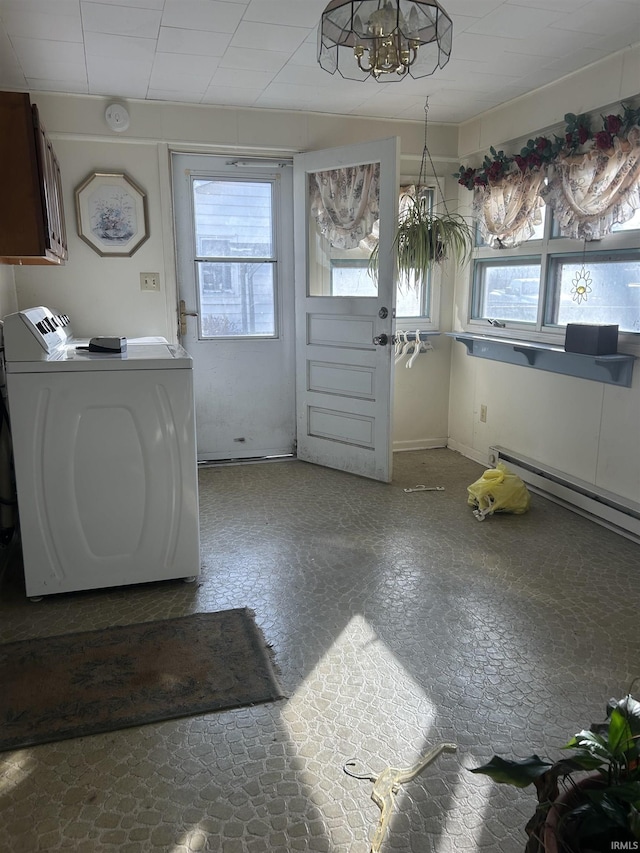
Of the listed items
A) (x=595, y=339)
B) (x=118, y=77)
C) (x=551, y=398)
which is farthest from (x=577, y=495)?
(x=118, y=77)

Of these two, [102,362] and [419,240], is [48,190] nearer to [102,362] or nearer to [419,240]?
[102,362]

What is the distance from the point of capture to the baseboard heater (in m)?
3.22

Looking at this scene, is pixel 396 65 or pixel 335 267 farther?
pixel 335 267

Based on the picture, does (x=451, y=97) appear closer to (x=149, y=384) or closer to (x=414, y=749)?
(x=149, y=384)

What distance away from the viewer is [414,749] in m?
1.79

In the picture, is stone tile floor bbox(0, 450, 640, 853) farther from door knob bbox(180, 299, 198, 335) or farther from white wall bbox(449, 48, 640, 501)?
door knob bbox(180, 299, 198, 335)

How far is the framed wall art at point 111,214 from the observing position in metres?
3.83

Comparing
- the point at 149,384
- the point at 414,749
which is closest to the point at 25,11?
the point at 149,384

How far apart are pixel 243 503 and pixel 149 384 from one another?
4.49ft

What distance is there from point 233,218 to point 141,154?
2.24ft

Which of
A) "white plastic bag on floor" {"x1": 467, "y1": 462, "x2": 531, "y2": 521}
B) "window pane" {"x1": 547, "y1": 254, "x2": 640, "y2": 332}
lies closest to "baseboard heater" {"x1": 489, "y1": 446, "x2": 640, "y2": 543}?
"white plastic bag on floor" {"x1": 467, "y1": 462, "x2": 531, "y2": 521}

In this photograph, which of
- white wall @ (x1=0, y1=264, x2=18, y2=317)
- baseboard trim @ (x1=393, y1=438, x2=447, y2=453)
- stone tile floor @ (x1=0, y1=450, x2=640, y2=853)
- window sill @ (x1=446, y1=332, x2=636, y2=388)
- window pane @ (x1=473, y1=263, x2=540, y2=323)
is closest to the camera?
stone tile floor @ (x1=0, y1=450, x2=640, y2=853)

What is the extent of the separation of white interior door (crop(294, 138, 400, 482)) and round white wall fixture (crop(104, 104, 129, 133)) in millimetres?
1073

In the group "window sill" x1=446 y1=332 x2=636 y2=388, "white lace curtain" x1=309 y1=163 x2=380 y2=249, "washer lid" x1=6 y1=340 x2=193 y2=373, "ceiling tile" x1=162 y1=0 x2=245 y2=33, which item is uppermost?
"ceiling tile" x1=162 y1=0 x2=245 y2=33
